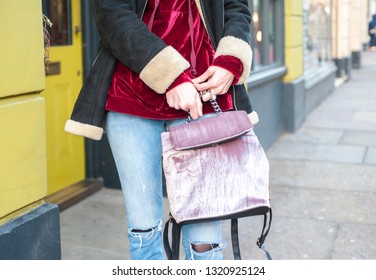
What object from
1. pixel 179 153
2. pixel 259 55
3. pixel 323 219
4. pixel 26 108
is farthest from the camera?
pixel 259 55

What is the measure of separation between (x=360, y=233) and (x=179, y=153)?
2.66m

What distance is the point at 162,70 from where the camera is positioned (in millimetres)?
2334

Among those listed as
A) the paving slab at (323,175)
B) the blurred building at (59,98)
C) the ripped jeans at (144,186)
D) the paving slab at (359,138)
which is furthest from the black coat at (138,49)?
the paving slab at (359,138)

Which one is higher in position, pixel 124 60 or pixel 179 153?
pixel 124 60

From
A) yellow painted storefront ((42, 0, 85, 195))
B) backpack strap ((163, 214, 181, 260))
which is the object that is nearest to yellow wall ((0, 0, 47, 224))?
backpack strap ((163, 214, 181, 260))

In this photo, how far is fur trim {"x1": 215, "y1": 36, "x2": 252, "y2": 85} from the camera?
2457mm

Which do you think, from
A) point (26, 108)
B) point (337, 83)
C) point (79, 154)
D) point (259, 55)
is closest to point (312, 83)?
point (259, 55)

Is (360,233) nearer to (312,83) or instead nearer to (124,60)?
(124,60)

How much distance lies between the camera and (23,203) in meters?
3.05

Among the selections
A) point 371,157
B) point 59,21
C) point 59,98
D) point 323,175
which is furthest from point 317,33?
point 59,98

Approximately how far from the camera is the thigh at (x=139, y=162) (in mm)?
2471

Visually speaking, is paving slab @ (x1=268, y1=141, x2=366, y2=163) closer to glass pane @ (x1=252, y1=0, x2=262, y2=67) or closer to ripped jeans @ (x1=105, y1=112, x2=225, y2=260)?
glass pane @ (x1=252, y1=0, x2=262, y2=67)

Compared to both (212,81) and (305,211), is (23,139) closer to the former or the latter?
(212,81)
